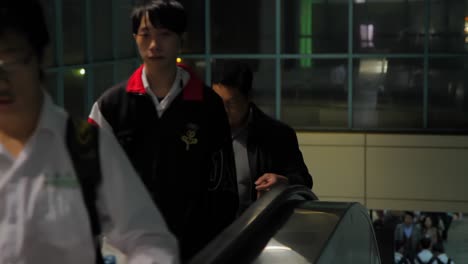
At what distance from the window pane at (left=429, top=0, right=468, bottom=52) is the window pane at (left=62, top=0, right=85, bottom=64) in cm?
671

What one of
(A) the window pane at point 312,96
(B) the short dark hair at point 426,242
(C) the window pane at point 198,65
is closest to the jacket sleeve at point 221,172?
(A) the window pane at point 312,96

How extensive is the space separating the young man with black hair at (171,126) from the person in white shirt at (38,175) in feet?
4.36

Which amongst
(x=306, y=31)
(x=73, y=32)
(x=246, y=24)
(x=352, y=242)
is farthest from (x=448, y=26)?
(x=352, y=242)

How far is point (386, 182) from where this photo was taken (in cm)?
1617

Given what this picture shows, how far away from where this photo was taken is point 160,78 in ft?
10.7

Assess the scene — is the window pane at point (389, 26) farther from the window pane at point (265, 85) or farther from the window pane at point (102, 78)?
Result: the window pane at point (102, 78)

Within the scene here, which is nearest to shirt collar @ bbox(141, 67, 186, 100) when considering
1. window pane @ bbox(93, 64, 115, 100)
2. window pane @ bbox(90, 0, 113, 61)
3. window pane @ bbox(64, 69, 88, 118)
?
window pane @ bbox(64, 69, 88, 118)

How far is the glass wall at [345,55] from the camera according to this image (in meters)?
15.8

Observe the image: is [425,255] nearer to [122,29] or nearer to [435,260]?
[435,260]

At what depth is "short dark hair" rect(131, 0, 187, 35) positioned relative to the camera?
3195 mm

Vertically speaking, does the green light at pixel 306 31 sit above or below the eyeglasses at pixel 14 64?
above

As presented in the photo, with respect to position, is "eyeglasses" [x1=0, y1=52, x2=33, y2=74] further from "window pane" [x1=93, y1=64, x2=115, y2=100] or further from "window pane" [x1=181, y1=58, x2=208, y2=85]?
"window pane" [x1=181, y1=58, x2=208, y2=85]

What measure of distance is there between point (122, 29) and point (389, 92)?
5290 millimetres

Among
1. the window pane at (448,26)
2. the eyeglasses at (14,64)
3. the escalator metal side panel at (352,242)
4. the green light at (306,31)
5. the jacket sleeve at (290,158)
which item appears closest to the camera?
the eyeglasses at (14,64)
